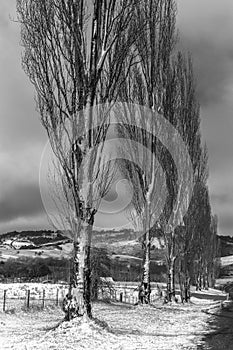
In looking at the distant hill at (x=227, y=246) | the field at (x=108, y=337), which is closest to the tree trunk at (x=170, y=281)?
the field at (x=108, y=337)

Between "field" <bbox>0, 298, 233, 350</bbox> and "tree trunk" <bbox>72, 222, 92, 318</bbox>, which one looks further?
"tree trunk" <bbox>72, 222, 92, 318</bbox>

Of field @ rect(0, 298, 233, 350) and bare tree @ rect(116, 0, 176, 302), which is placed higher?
bare tree @ rect(116, 0, 176, 302)

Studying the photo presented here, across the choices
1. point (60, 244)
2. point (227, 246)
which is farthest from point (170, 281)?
point (227, 246)

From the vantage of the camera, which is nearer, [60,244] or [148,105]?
[148,105]

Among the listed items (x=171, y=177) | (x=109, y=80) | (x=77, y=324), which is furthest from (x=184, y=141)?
(x=77, y=324)

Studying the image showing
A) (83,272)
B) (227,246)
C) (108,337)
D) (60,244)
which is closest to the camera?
(108,337)

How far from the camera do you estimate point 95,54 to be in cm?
1166

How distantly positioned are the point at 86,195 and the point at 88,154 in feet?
3.46

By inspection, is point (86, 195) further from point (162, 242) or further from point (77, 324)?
point (162, 242)

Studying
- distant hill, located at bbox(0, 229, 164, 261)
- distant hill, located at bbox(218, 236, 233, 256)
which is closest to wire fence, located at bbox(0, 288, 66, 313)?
distant hill, located at bbox(0, 229, 164, 261)

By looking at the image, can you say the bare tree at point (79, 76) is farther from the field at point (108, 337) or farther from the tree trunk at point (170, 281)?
the tree trunk at point (170, 281)

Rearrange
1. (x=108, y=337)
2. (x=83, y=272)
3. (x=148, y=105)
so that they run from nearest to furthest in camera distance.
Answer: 1. (x=108, y=337)
2. (x=83, y=272)
3. (x=148, y=105)

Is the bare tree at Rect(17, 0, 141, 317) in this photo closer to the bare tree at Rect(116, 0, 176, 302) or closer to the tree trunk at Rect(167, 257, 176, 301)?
the bare tree at Rect(116, 0, 176, 302)

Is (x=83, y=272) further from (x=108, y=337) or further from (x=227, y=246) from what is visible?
(x=227, y=246)
